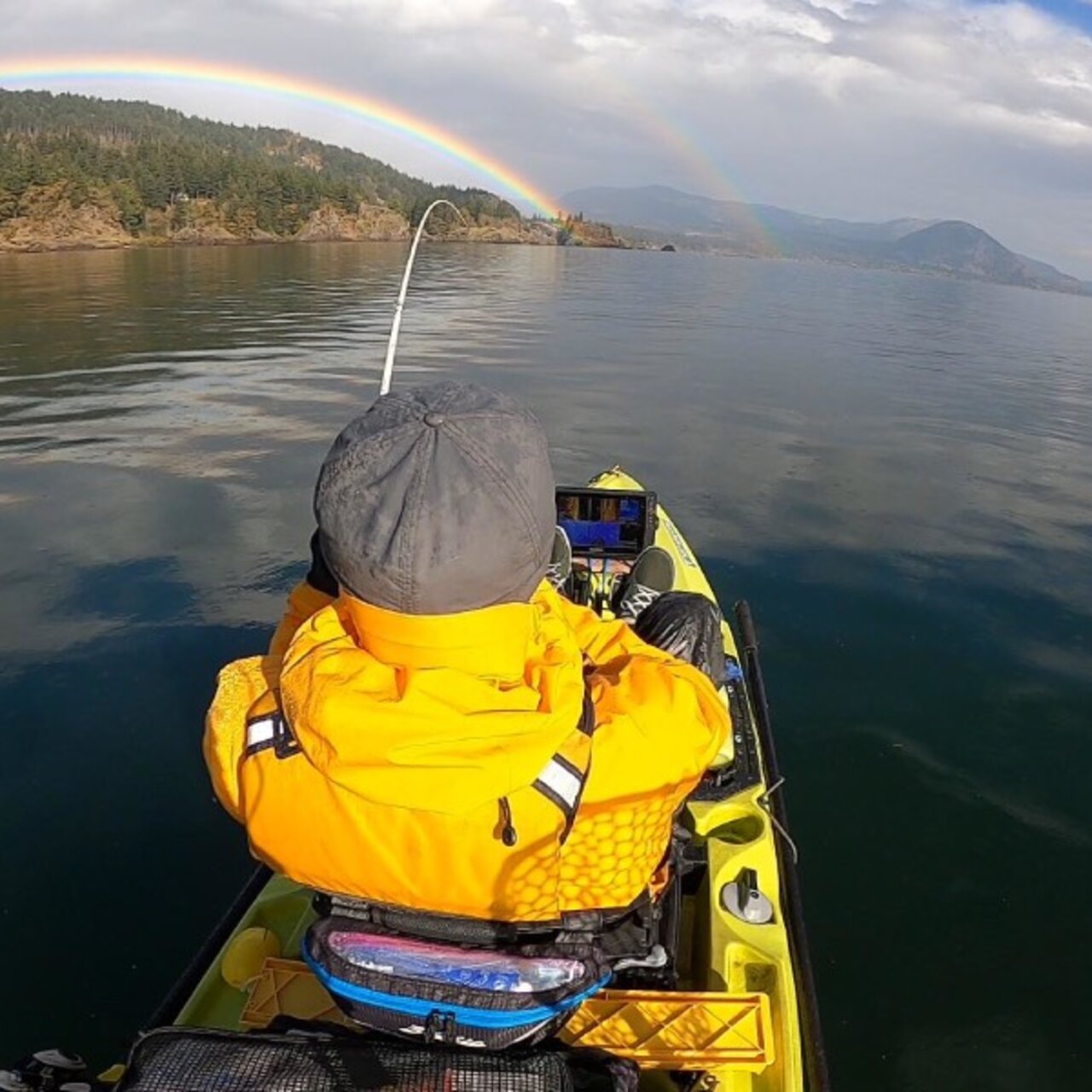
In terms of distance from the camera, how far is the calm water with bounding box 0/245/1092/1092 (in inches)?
213

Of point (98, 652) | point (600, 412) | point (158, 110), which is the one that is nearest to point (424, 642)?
point (98, 652)

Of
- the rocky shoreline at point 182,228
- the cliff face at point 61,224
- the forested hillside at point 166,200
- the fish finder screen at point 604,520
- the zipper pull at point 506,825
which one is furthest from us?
the forested hillside at point 166,200

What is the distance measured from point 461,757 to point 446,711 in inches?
4.2

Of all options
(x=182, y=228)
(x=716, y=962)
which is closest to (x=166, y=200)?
(x=182, y=228)

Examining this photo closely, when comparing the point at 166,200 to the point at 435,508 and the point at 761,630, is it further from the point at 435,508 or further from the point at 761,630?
the point at 435,508

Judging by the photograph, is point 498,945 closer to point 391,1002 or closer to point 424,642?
point 391,1002

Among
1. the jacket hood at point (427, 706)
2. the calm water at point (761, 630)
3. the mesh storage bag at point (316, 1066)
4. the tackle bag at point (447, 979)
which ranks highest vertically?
the jacket hood at point (427, 706)

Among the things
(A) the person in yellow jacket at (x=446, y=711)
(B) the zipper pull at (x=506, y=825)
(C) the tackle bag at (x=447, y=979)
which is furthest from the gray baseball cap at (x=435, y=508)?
(C) the tackle bag at (x=447, y=979)

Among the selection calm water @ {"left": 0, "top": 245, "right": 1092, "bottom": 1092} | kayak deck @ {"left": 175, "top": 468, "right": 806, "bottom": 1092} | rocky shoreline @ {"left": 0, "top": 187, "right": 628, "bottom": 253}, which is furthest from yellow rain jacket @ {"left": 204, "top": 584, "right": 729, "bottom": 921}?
rocky shoreline @ {"left": 0, "top": 187, "right": 628, "bottom": 253}

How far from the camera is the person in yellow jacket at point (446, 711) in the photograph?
6.23ft

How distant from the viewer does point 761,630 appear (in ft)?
30.8

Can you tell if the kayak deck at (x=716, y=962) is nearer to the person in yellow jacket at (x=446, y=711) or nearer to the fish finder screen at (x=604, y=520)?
the person in yellow jacket at (x=446, y=711)

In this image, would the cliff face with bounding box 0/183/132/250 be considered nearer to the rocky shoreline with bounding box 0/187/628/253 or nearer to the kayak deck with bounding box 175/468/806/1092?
the rocky shoreline with bounding box 0/187/628/253

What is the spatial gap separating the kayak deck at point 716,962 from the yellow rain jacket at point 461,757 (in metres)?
1.15
